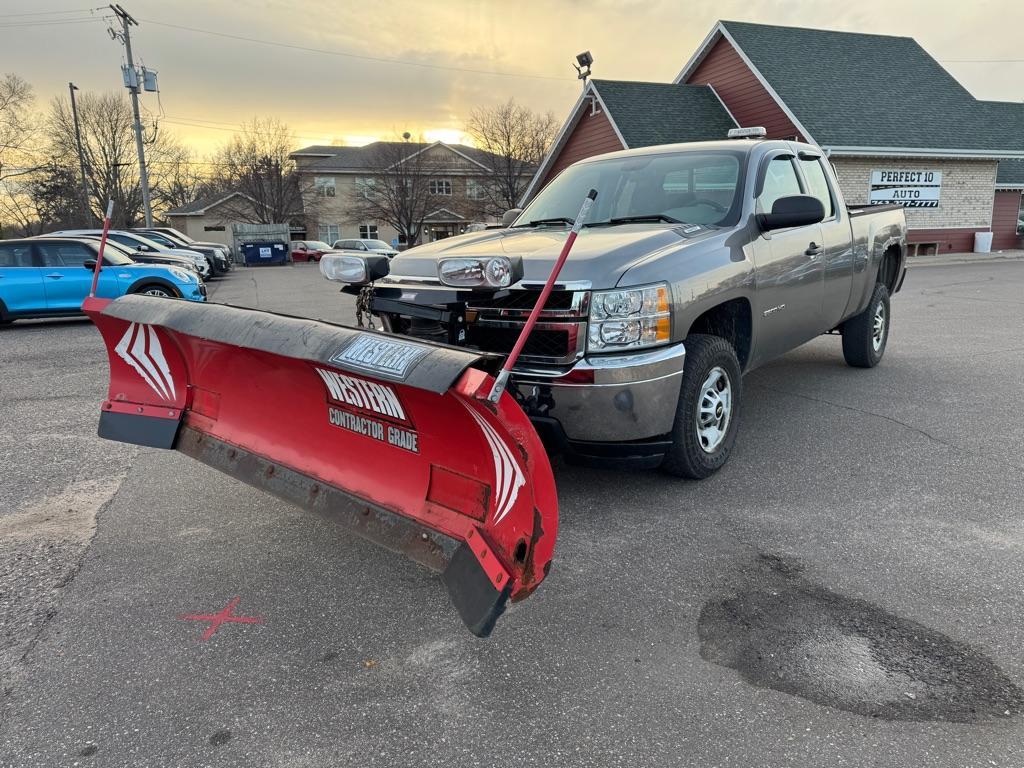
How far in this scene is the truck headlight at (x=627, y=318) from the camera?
3.34 meters

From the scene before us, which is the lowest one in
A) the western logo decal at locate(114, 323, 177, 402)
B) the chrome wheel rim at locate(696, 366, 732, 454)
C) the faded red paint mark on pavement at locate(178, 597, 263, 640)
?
the faded red paint mark on pavement at locate(178, 597, 263, 640)

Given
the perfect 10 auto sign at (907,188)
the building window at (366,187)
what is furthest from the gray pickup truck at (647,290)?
the building window at (366,187)

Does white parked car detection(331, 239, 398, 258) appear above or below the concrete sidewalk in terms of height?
above

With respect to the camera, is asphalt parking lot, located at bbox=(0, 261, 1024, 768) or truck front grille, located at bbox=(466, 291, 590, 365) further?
truck front grille, located at bbox=(466, 291, 590, 365)

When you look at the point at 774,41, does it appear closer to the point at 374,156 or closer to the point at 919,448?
the point at 919,448

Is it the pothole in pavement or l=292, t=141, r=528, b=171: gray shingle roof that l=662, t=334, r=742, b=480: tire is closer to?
the pothole in pavement

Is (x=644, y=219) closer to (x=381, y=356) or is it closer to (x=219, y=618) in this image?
(x=381, y=356)

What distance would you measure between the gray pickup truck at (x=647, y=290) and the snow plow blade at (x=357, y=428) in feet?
2.53

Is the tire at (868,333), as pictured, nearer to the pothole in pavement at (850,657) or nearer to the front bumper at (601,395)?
the front bumper at (601,395)

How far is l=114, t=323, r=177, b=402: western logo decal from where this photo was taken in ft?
11.9

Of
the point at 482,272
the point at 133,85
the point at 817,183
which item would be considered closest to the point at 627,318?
the point at 482,272

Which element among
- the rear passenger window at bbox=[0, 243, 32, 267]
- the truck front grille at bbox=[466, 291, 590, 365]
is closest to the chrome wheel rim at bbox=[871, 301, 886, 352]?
the truck front grille at bbox=[466, 291, 590, 365]

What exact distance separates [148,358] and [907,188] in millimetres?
24925

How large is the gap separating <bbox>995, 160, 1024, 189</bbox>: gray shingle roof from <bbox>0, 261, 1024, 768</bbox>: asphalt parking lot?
85.6 feet
